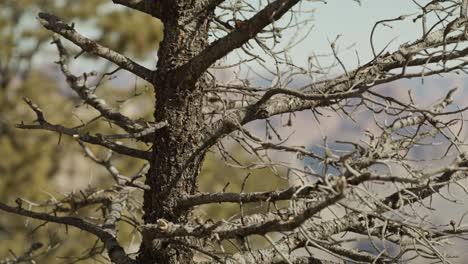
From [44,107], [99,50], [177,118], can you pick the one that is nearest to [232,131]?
[177,118]

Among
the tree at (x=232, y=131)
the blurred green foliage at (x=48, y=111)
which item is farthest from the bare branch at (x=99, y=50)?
the blurred green foliage at (x=48, y=111)

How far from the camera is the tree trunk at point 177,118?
381 cm

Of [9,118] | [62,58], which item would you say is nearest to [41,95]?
[9,118]

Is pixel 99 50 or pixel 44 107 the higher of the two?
pixel 44 107

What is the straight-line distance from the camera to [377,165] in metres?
3.24

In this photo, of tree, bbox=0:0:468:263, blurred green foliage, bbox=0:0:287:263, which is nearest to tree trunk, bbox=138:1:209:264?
tree, bbox=0:0:468:263

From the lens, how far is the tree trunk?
381cm

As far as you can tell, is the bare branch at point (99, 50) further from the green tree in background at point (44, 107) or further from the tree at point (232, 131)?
the green tree in background at point (44, 107)

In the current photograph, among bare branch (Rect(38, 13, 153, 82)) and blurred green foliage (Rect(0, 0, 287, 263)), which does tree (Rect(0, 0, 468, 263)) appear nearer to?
bare branch (Rect(38, 13, 153, 82))

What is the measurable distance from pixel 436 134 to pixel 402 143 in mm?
530

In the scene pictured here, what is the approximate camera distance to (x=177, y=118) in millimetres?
3832

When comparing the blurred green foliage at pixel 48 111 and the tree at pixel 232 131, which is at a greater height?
the blurred green foliage at pixel 48 111

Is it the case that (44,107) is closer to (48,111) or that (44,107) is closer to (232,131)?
(48,111)

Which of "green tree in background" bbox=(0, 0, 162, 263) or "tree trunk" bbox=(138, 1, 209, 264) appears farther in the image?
"green tree in background" bbox=(0, 0, 162, 263)
